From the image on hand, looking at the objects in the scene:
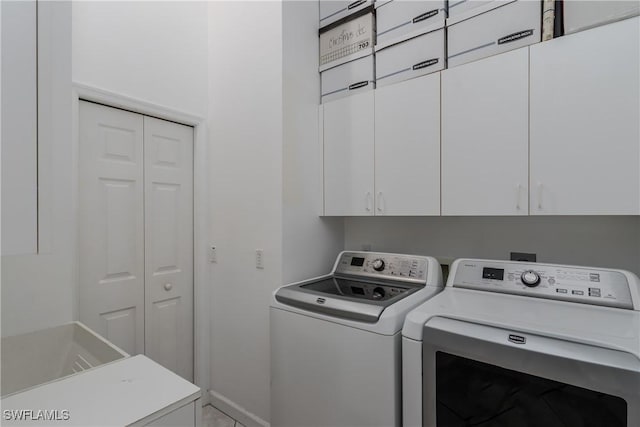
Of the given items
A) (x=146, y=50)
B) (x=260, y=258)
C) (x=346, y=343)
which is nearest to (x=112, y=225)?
(x=260, y=258)

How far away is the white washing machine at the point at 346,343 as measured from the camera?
1.29 m

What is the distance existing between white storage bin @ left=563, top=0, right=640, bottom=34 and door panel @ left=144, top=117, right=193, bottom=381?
7.43 ft

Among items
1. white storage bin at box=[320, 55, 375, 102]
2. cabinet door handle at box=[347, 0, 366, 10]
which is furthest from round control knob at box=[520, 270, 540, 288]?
cabinet door handle at box=[347, 0, 366, 10]

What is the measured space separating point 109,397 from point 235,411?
59.1 inches

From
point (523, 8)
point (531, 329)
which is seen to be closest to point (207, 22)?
point (523, 8)

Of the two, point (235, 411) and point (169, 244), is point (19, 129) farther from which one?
point (235, 411)

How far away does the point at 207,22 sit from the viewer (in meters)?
2.41

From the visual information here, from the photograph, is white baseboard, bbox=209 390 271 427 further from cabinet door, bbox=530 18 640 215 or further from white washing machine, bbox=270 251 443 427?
cabinet door, bbox=530 18 640 215

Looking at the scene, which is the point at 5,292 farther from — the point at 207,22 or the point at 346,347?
the point at 207,22

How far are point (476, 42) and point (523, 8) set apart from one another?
0.21 meters

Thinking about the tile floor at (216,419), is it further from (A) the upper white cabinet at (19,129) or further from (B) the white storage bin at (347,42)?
(B) the white storage bin at (347,42)

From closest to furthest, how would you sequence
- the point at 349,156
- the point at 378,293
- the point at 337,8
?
the point at 378,293, the point at 349,156, the point at 337,8

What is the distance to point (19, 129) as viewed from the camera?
47 cm

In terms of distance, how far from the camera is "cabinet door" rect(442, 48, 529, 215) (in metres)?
1.43
